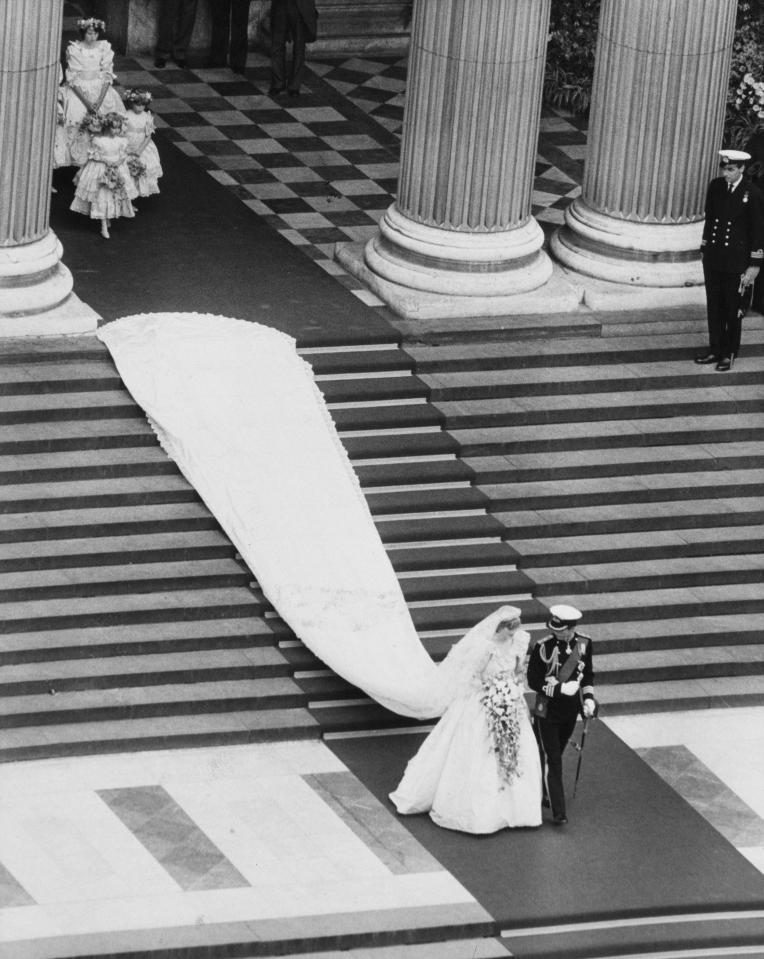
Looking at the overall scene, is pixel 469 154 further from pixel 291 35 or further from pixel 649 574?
pixel 291 35

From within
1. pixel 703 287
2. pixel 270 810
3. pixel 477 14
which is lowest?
pixel 270 810

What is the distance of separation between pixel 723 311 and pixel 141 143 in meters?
5.26

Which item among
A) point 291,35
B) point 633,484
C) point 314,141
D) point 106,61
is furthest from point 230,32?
point 633,484

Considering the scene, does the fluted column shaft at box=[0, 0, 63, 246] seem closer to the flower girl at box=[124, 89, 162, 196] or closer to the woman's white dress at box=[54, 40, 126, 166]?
the flower girl at box=[124, 89, 162, 196]

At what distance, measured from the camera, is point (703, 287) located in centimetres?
2297

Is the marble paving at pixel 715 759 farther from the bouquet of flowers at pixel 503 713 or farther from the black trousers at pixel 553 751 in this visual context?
the bouquet of flowers at pixel 503 713

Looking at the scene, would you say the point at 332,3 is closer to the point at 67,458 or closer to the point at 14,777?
the point at 67,458

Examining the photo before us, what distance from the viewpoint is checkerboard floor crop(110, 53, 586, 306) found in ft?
80.2

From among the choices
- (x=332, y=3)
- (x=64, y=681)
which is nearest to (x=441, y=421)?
(x=64, y=681)

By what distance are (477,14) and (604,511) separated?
3.95 metres

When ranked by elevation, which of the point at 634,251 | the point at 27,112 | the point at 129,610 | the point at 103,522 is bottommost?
the point at 129,610

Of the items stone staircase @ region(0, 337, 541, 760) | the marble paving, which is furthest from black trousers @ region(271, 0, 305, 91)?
the marble paving

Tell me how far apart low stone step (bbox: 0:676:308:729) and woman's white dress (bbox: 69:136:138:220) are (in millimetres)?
5746

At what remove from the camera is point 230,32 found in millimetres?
27734
